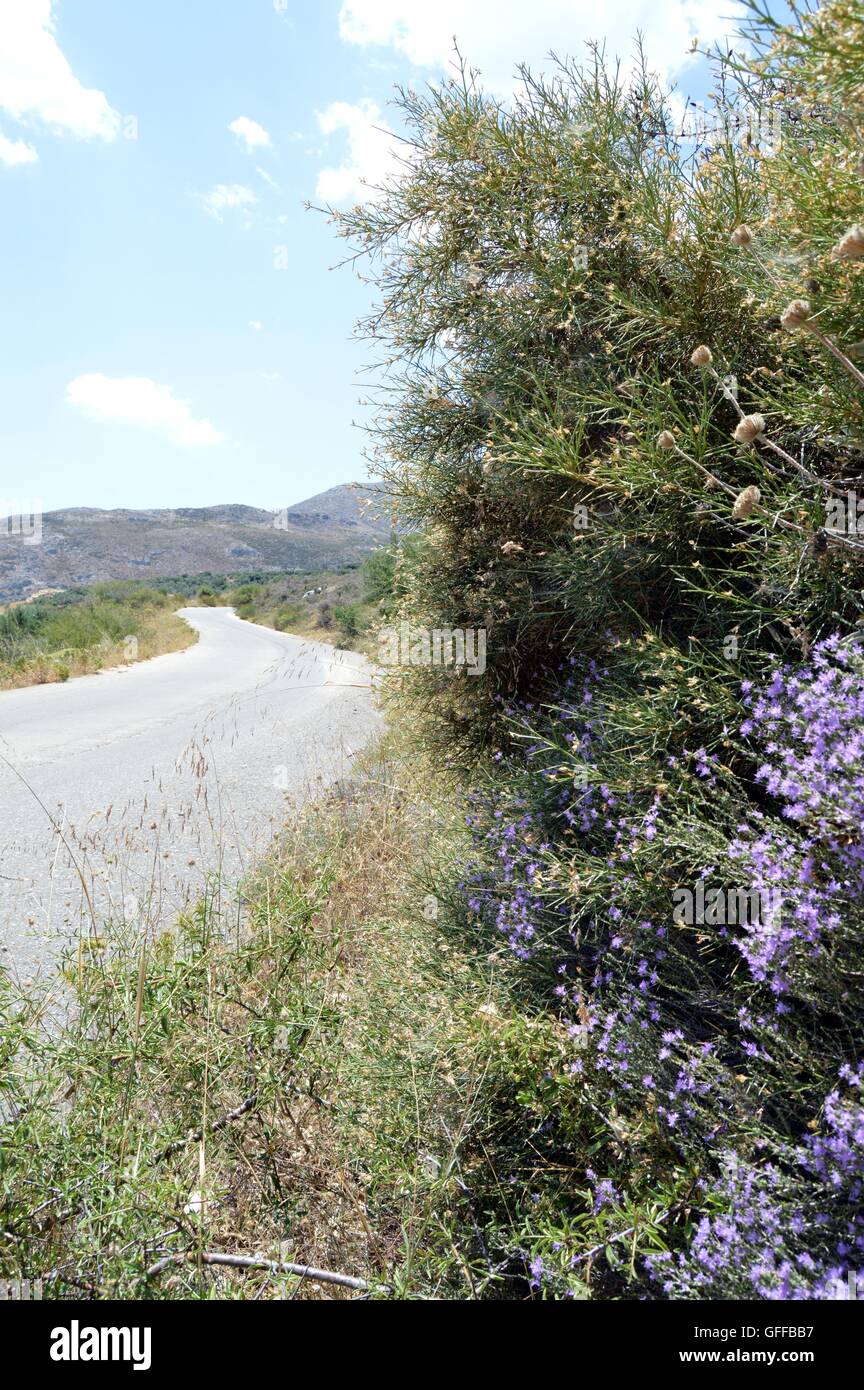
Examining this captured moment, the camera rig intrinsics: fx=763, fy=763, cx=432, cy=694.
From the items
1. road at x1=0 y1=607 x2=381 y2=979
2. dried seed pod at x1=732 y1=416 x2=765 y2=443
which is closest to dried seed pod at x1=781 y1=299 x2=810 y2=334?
dried seed pod at x1=732 y1=416 x2=765 y2=443

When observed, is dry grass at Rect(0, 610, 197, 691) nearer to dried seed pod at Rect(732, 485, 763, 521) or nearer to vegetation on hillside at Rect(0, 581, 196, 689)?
vegetation on hillside at Rect(0, 581, 196, 689)

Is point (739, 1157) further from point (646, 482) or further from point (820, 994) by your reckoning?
point (646, 482)

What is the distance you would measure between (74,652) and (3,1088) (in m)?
17.7

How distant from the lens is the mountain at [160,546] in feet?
250

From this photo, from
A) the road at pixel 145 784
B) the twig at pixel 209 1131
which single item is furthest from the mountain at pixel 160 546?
the twig at pixel 209 1131

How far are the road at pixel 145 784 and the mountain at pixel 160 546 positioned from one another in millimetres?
50633

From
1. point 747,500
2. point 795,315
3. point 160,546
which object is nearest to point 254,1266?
point 747,500

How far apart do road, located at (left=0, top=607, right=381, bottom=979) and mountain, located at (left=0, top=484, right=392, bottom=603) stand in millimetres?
50633

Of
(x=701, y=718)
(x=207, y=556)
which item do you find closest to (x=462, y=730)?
(x=701, y=718)

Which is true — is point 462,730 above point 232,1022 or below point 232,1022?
above

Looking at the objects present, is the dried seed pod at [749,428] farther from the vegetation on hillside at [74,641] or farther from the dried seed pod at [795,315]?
the vegetation on hillside at [74,641]

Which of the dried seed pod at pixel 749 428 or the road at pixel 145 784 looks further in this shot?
the road at pixel 145 784

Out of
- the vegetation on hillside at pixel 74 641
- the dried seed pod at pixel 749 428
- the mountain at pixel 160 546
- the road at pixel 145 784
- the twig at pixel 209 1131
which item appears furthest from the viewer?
the mountain at pixel 160 546

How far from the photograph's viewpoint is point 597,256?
273 cm
